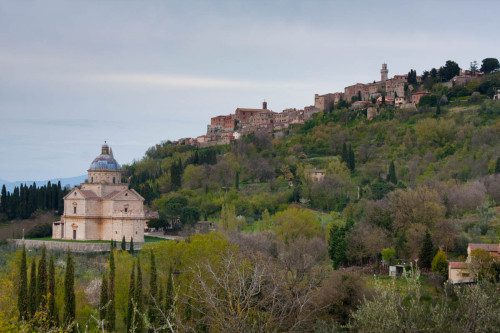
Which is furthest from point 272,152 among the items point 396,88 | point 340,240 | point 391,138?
point 340,240

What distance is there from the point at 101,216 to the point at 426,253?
29066 millimetres

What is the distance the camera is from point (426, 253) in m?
42.8

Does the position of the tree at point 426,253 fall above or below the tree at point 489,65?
below

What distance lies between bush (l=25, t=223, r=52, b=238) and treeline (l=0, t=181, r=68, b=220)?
5980 mm

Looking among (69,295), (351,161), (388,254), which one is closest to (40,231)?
(388,254)

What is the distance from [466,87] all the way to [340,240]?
57.9 m

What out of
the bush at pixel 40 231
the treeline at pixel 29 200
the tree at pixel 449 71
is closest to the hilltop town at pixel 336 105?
the tree at pixel 449 71

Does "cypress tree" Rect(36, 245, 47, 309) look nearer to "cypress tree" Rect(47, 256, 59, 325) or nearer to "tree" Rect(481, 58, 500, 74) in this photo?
"cypress tree" Rect(47, 256, 59, 325)

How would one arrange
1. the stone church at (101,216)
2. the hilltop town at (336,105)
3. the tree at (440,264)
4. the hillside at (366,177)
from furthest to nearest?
the hilltop town at (336,105), the stone church at (101,216), the hillside at (366,177), the tree at (440,264)

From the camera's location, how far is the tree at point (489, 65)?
107000mm

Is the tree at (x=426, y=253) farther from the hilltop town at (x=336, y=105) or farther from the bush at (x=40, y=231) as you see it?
the hilltop town at (x=336, y=105)

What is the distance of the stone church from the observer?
2411 inches

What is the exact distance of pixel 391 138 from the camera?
87375mm

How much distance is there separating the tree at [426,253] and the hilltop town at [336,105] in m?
55.6
